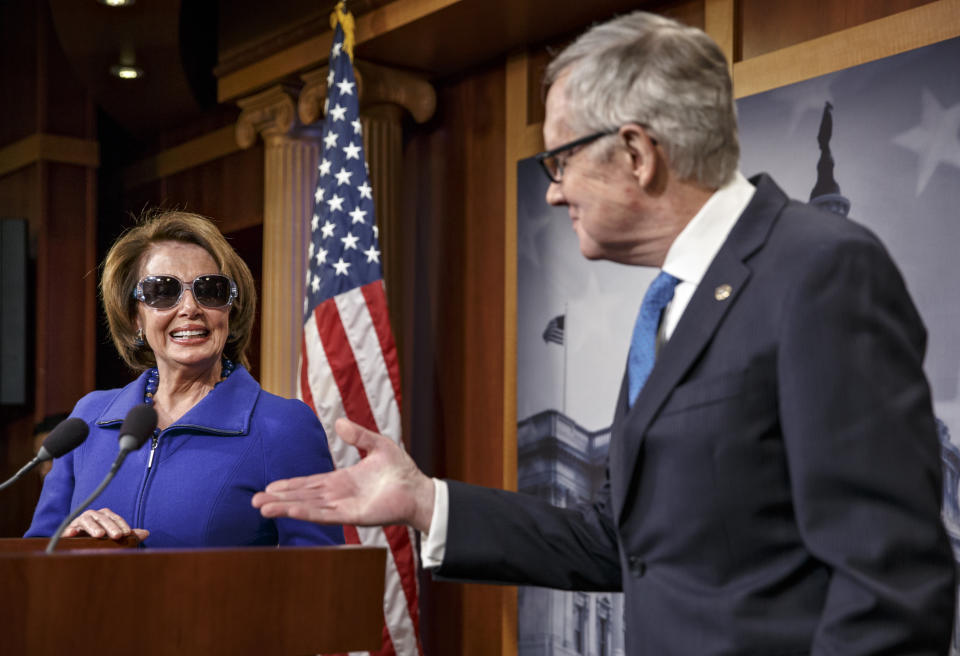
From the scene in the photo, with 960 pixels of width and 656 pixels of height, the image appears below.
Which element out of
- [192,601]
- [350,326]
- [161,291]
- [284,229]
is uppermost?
[284,229]

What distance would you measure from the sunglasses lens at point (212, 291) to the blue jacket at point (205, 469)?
0.66ft

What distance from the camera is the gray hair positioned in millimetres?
1521

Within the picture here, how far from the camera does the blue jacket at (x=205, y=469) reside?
96.2 inches

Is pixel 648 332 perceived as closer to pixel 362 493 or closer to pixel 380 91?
pixel 362 493

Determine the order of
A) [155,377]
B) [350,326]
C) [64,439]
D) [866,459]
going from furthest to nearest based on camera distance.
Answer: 1. [350,326]
2. [155,377]
3. [64,439]
4. [866,459]

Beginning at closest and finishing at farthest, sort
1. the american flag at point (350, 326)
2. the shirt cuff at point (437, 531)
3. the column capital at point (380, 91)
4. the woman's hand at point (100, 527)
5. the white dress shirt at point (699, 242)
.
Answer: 1. the white dress shirt at point (699, 242)
2. the shirt cuff at point (437, 531)
3. the woman's hand at point (100, 527)
4. the american flag at point (350, 326)
5. the column capital at point (380, 91)

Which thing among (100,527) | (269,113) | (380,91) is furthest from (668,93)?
(269,113)

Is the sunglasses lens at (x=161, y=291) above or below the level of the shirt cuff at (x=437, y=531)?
above

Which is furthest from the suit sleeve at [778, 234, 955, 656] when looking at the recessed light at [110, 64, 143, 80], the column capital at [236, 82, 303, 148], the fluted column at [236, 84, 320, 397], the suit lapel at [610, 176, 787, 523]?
the recessed light at [110, 64, 143, 80]

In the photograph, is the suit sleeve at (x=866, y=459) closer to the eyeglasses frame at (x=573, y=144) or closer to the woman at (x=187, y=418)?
the eyeglasses frame at (x=573, y=144)

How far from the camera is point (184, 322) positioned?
2.72m

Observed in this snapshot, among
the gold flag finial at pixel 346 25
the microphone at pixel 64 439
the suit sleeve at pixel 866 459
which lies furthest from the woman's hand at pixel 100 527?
the gold flag finial at pixel 346 25

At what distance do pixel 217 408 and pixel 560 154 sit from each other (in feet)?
4.33

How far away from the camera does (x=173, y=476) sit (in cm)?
249
